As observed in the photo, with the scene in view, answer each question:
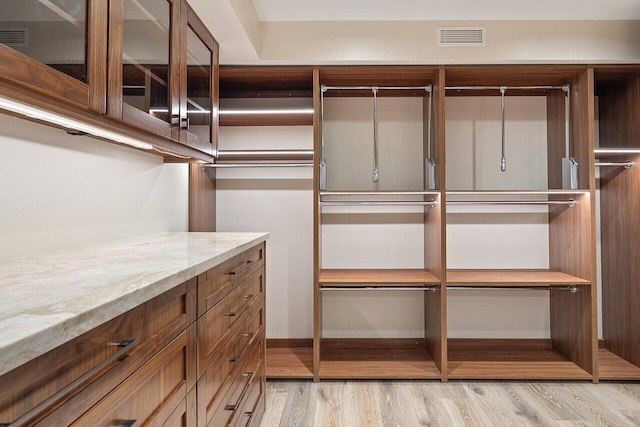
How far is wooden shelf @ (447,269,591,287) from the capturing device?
2.52 metres

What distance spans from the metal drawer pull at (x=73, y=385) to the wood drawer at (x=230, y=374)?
473 millimetres

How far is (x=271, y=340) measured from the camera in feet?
10.0

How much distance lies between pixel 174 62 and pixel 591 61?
95.9 inches

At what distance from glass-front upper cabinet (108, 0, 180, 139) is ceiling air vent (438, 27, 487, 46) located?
157 centimetres

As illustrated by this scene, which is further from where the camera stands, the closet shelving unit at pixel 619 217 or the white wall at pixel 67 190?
the closet shelving unit at pixel 619 217

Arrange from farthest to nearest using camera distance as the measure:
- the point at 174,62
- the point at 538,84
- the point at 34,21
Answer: the point at 538,84, the point at 174,62, the point at 34,21

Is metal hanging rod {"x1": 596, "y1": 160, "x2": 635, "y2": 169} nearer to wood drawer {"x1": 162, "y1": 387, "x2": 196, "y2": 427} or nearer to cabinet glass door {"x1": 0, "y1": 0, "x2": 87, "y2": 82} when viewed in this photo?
wood drawer {"x1": 162, "y1": 387, "x2": 196, "y2": 427}

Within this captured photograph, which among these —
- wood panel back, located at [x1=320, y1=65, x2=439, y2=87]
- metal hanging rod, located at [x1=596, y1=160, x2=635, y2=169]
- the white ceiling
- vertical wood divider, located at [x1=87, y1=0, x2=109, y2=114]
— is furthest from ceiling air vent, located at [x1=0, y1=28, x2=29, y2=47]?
metal hanging rod, located at [x1=596, y1=160, x2=635, y2=169]

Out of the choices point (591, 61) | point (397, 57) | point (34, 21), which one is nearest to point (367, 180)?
point (397, 57)

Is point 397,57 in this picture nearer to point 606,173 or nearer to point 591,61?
point 591,61

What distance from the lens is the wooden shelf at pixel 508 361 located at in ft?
8.35

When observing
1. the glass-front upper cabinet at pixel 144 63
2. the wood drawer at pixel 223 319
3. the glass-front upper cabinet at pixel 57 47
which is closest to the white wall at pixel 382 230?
the wood drawer at pixel 223 319

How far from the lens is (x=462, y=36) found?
2.46 metres

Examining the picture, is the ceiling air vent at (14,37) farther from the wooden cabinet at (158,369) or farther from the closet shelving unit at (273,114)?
the closet shelving unit at (273,114)
